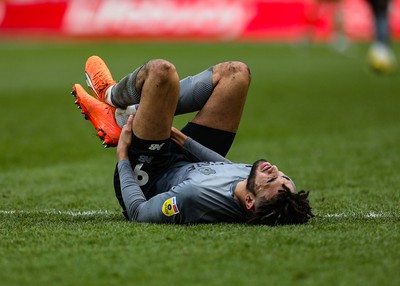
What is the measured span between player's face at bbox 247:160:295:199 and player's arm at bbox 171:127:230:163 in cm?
61

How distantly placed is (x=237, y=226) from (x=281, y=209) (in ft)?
0.92

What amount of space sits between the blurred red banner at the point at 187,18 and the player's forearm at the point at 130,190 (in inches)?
900

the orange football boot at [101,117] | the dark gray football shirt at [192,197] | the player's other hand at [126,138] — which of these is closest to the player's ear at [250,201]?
the dark gray football shirt at [192,197]

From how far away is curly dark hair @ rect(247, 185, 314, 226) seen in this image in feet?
18.0

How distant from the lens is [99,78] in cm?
641

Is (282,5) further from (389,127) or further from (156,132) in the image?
(156,132)

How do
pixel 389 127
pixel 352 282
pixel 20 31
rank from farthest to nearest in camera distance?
pixel 20 31
pixel 389 127
pixel 352 282

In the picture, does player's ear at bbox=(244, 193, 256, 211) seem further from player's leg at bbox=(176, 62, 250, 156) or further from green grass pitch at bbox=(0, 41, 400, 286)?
player's leg at bbox=(176, 62, 250, 156)

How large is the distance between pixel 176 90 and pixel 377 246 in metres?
1.62

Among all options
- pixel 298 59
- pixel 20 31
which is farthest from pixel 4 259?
pixel 20 31

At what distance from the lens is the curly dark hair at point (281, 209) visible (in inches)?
216

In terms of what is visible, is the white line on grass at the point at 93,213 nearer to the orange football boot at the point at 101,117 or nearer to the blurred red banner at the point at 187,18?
the orange football boot at the point at 101,117

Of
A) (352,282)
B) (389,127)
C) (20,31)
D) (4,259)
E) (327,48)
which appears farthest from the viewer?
(20,31)

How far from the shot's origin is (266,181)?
5500mm
